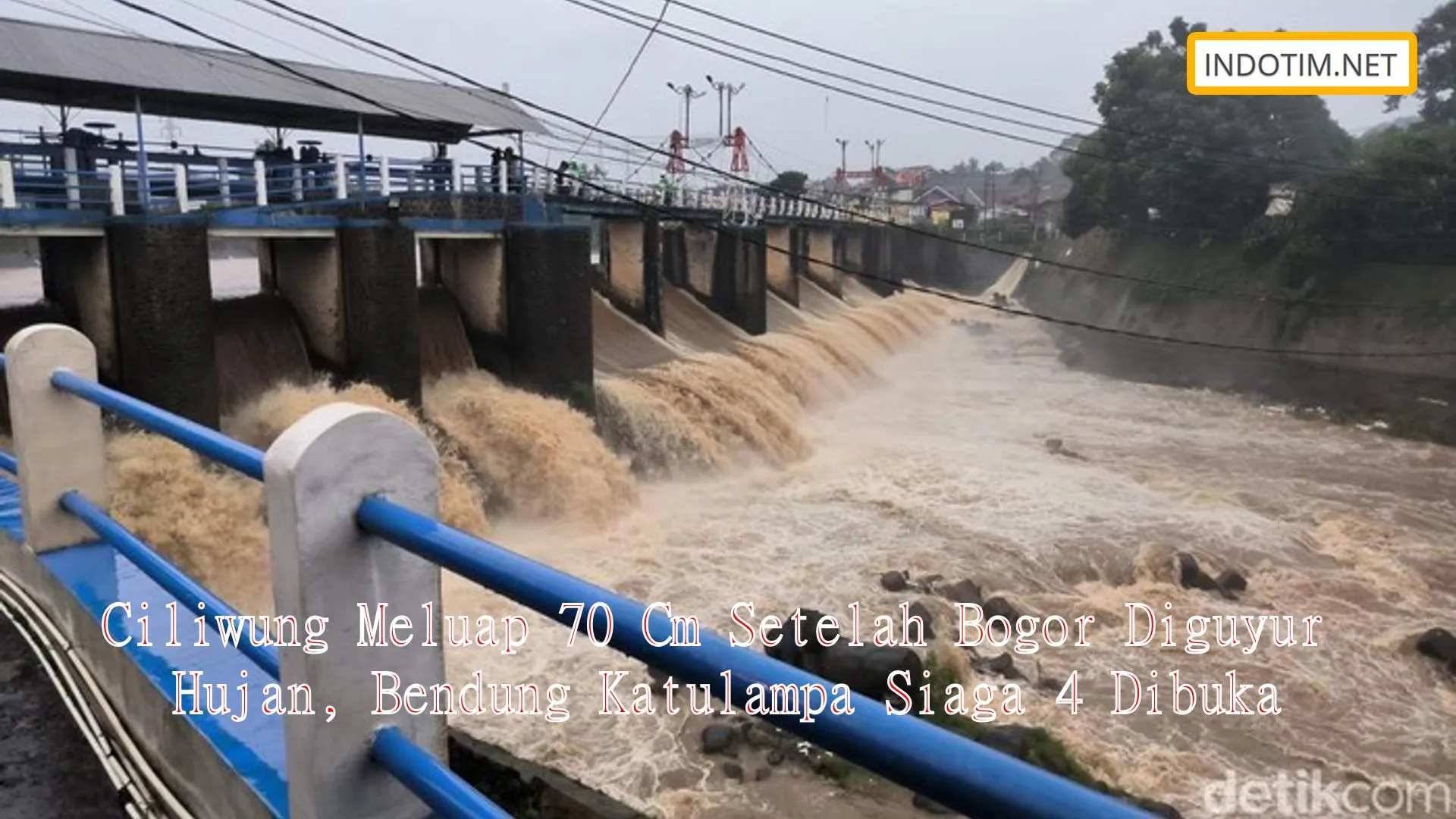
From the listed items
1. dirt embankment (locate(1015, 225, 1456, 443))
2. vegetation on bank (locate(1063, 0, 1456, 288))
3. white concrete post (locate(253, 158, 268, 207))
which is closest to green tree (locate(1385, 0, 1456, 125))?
vegetation on bank (locate(1063, 0, 1456, 288))

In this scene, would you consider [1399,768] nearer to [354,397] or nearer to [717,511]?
[717,511]

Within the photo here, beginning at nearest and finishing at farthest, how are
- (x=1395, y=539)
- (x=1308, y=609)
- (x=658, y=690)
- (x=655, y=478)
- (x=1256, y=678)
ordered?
(x=658, y=690)
(x=1256, y=678)
(x=1308, y=609)
(x=1395, y=539)
(x=655, y=478)

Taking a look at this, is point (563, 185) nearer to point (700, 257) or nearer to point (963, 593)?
point (700, 257)

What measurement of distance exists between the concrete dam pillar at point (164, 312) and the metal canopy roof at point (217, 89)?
294cm

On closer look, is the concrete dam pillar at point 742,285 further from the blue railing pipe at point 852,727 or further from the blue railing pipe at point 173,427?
the blue railing pipe at point 852,727

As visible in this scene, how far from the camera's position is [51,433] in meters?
3.26

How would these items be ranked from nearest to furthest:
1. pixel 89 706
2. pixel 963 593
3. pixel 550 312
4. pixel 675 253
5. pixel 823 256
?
pixel 89 706 → pixel 963 593 → pixel 550 312 → pixel 675 253 → pixel 823 256

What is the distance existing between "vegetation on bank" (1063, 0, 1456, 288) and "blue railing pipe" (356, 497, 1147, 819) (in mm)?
29509

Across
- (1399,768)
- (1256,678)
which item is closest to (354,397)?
(1256,678)

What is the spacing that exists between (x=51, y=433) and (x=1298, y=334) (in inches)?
1143

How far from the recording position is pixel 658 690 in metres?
8.88

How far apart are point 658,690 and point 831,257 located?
35942 mm

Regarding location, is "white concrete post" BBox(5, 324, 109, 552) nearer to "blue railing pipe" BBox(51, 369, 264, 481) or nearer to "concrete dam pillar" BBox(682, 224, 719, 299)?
"blue railing pipe" BBox(51, 369, 264, 481)

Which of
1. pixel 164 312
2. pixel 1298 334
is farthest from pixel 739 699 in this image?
pixel 1298 334
